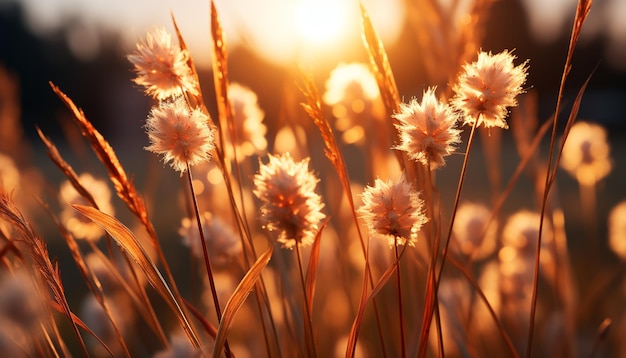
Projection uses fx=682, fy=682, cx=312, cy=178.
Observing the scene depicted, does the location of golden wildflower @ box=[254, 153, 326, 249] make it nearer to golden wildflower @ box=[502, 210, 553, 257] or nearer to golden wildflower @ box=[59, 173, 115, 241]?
golden wildflower @ box=[59, 173, 115, 241]

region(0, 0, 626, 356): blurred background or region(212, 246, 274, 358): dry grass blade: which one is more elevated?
region(0, 0, 626, 356): blurred background

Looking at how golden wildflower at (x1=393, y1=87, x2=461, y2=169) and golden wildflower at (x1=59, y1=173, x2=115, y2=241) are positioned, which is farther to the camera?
golden wildflower at (x1=59, y1=173, x2=115, y2=241)

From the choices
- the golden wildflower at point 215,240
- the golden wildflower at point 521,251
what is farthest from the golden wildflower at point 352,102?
the golden wildflower at point 521,251

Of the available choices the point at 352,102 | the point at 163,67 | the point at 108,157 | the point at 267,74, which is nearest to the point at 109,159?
the point at 108,157

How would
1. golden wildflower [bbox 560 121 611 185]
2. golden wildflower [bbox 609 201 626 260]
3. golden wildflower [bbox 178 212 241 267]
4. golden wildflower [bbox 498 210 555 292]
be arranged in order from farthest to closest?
golden wildflower [bbox 560 121 611 185] → golden wildflower [bbox 609 201 626 260] → golden wildflower [bbox 498 210 555 292] → golden wildflower [bbox 178 212 241 267]

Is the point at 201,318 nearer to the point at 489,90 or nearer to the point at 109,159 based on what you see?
the point at 109,159

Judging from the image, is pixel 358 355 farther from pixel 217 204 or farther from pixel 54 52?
pixel 54 52

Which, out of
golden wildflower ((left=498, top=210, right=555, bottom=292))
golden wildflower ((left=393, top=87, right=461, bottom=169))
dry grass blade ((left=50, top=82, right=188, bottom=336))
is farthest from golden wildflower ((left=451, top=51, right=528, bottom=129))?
golden wildflower ((left=498, top=210, right=555, bottom=292))
